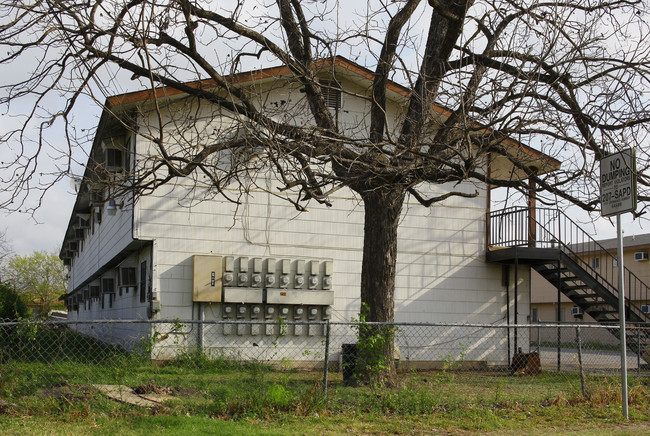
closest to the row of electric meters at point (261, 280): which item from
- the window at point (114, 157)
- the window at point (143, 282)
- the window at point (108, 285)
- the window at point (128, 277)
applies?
the window at point (143, 282)

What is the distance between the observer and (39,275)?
6106 centimetres

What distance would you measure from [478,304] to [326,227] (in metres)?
4.36

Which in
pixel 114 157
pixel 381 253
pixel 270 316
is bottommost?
pixel 270 316

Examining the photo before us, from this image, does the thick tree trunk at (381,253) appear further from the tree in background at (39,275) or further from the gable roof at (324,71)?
the tree in background at (39,275)

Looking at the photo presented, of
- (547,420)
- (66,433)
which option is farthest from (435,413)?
(66,433)

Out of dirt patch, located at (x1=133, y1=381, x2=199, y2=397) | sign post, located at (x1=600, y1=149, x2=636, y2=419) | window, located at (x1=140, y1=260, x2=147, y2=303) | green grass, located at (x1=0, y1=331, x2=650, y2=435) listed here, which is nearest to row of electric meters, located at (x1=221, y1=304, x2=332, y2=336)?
window, located at (x1=140, y1=260, x2=147, y2=303)

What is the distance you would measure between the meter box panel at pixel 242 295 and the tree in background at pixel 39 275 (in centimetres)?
4987

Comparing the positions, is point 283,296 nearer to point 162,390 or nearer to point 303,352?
point 303,352

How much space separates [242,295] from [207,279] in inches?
33.4

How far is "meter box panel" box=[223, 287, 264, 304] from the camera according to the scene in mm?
14362

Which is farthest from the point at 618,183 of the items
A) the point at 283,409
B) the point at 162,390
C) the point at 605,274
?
the point at 605,274

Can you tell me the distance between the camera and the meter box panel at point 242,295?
1436 centimetres

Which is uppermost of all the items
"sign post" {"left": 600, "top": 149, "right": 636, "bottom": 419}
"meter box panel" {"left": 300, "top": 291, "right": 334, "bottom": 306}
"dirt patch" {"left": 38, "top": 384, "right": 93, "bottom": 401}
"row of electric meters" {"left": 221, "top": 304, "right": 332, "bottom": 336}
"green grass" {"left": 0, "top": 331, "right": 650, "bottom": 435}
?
"sign post" {"left": 600, "top": 149, "right": 636, "bottom": 419}

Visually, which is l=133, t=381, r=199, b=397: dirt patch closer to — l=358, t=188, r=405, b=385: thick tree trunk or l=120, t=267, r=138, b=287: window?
l=358, t=188, r=405, b=385: thick tree trunk
